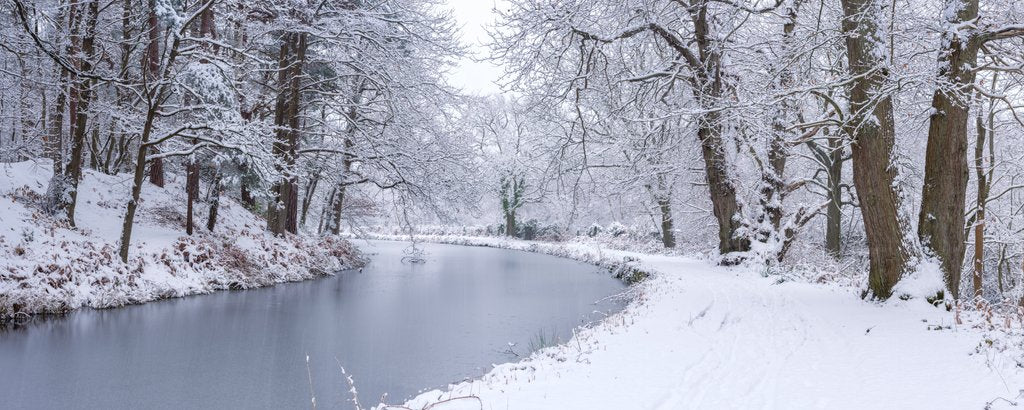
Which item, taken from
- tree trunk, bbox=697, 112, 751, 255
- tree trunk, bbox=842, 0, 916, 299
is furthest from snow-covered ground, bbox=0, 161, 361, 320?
tree trunk, bbox=842, 0, 916, 299

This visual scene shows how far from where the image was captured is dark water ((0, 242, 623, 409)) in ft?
22.3

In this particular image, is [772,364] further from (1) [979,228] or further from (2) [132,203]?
(2) [132,203]

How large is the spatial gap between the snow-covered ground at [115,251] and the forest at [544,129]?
0.06 metres

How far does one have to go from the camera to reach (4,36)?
1157 cm

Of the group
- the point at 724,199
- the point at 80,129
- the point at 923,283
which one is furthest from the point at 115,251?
the point at 724,199

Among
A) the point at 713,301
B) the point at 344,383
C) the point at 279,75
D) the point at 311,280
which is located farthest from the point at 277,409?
the point at 279,75

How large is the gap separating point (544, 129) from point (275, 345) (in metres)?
16.3

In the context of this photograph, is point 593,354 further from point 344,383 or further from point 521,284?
point 521,284

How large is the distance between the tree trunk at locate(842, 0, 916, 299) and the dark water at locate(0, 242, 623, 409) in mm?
4771

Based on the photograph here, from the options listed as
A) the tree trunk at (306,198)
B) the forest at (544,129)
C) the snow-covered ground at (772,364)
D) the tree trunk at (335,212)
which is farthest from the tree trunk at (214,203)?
the snow-covered ground at (772,364)

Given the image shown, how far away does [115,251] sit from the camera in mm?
12172

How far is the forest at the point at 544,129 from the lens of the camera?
871cm

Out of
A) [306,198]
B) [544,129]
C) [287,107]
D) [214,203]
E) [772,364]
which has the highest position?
[544,129]

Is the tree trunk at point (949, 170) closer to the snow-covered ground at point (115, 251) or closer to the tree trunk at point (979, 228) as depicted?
the tree trunk at point (979, 228)
